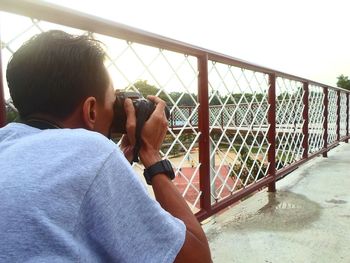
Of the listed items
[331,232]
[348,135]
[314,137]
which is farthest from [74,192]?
[348,135]

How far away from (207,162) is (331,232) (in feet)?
2.77

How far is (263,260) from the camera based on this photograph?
5.15 ft

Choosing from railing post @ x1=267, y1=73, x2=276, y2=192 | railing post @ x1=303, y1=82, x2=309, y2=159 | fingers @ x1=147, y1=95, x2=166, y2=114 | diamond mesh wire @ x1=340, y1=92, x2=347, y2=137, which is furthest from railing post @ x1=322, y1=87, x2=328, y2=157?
fingers @ x1=147, y1=95, x2=166, y2=114

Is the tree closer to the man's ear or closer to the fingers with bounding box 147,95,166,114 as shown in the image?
the fingers with bounding box 147,95,166,114

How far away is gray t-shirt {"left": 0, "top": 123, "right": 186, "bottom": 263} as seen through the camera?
43cm

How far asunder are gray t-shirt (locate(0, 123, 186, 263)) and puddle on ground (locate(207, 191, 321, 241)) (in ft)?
4.90

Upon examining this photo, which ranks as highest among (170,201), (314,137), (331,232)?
(170,201)

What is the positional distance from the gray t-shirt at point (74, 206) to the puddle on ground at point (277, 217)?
58.8 inches

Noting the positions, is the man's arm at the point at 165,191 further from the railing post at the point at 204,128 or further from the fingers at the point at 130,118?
the railing post at the point at 204,128

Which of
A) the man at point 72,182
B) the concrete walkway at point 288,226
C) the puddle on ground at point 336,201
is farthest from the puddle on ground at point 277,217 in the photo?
the man at point 72,182

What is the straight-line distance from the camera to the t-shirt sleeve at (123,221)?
1.57ft

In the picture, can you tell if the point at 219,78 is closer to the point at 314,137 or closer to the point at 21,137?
the point at 21,137

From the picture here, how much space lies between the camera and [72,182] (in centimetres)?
46

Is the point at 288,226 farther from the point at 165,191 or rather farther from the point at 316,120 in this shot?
the point at 316,120
